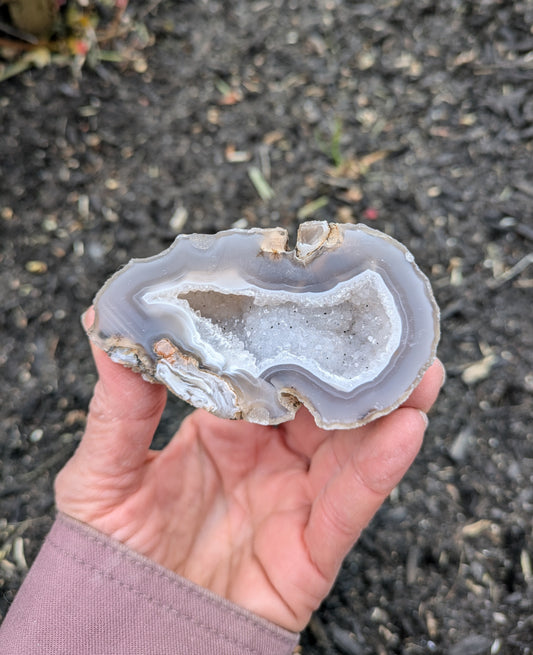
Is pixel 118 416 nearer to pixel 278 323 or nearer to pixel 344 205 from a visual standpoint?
pixel 278 323

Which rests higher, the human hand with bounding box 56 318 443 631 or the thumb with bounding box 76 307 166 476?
the thumb with bounding box 76 307 166 476

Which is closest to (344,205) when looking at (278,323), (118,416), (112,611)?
(278,323)

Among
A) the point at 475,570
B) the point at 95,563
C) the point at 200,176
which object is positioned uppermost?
the point at 200,176

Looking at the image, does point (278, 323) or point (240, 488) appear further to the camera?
point (240, 488)

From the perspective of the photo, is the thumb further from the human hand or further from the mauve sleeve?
the mauve sleeve

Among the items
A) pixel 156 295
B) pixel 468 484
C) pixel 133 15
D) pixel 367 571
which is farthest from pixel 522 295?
pixel 133 15

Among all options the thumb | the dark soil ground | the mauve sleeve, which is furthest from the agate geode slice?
the dark soil ground

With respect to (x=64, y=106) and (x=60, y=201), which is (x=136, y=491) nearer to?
(x=60, y=201)
